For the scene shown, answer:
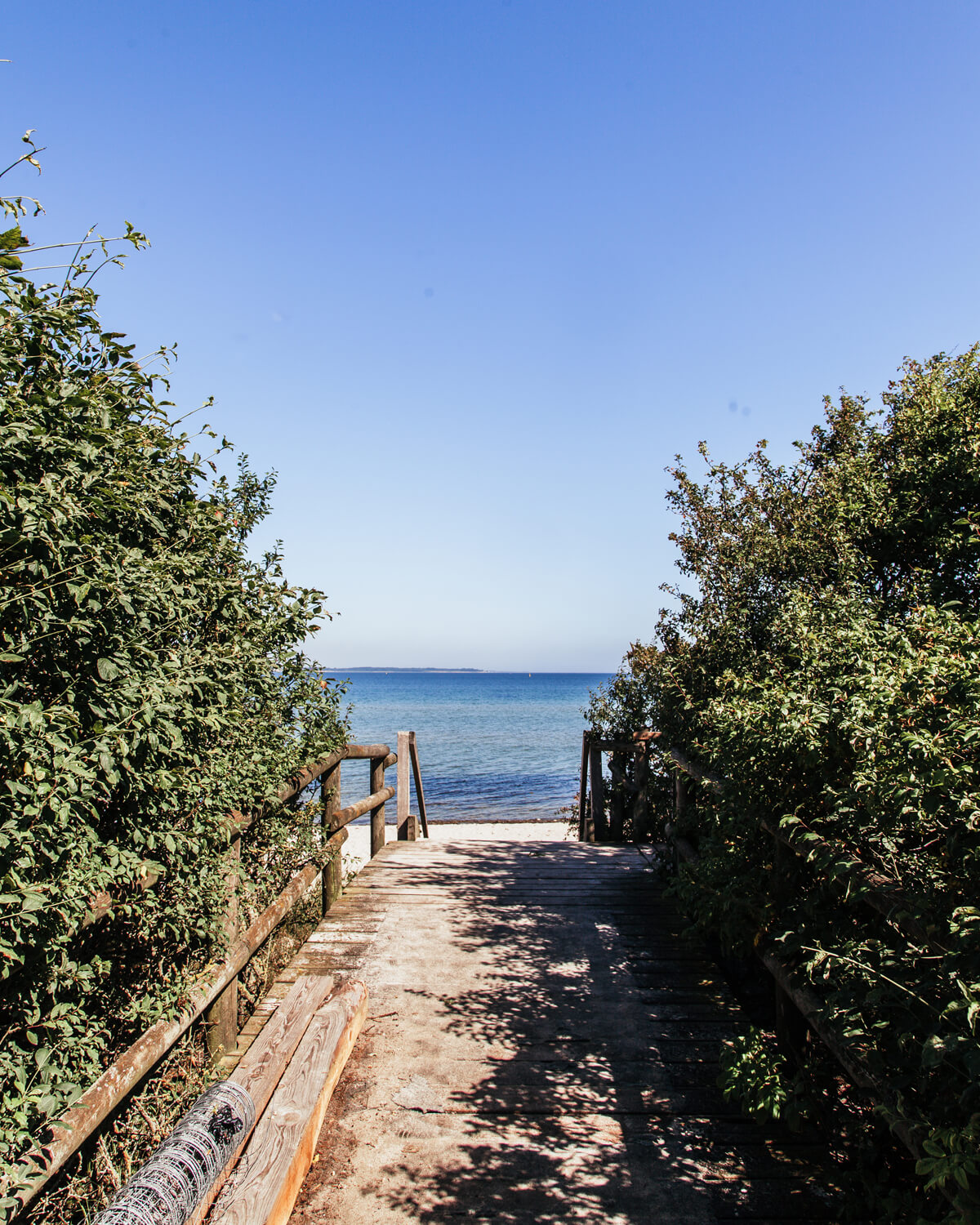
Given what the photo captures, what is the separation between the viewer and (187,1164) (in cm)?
241

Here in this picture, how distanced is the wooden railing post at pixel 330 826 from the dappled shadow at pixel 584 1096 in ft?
3.14

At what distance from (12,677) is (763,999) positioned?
408cm

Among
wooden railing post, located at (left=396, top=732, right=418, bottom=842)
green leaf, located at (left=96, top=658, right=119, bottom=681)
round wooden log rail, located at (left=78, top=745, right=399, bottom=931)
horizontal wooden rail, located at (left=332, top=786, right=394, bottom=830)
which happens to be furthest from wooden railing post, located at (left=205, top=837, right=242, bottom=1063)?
wooden railing post, located at (left=396, top=732, right=418, bottom=842)

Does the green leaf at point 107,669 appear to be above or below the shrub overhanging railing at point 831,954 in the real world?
above

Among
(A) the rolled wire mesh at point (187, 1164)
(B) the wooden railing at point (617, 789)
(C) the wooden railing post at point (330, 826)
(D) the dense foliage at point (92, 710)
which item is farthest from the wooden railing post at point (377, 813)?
(A) the rolled wire mesh at point (187, 1164)

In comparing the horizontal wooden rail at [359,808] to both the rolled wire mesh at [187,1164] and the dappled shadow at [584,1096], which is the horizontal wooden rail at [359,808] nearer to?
the dappled shadow at [584,1096]

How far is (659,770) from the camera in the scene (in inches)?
305

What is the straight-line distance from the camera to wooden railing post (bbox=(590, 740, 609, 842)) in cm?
895

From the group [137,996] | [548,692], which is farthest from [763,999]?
[548,692]

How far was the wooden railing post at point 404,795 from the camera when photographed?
8.80 m

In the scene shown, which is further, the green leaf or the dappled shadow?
the dappled shadow

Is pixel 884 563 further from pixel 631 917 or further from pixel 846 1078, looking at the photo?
pixel 846 1078

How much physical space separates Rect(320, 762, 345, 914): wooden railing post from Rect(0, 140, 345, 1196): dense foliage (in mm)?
2177

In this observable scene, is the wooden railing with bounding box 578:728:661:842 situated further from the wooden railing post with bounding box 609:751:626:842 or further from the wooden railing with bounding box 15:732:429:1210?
the wooden railing with bounding box 15:732:429:1210
